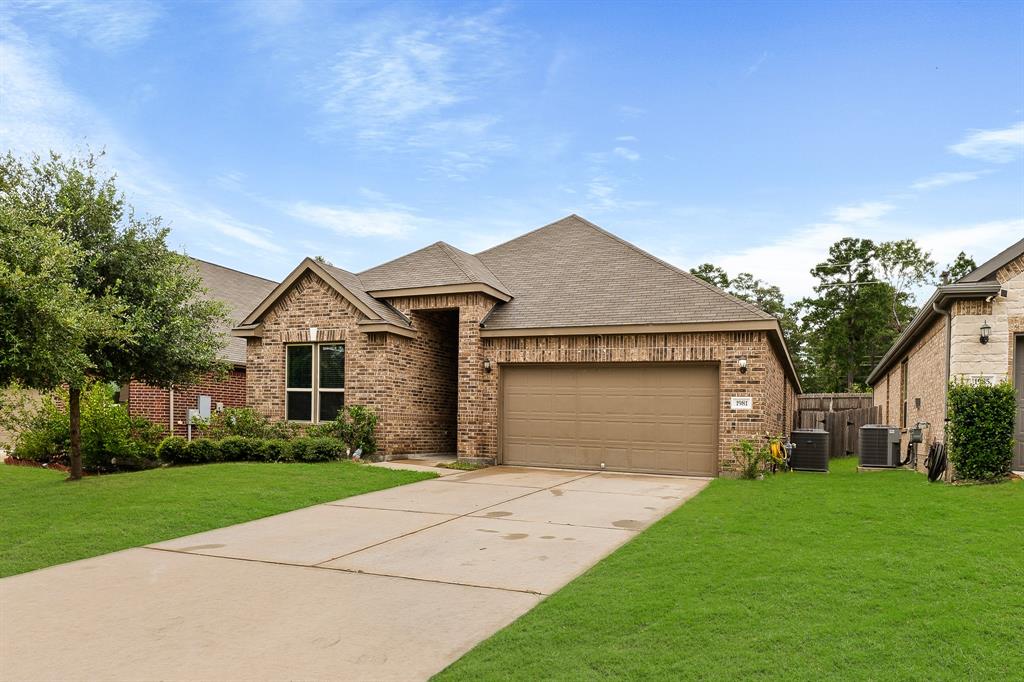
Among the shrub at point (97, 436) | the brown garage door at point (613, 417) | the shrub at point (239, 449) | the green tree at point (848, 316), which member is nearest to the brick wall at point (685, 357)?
the brown garage door at point (613, 417)

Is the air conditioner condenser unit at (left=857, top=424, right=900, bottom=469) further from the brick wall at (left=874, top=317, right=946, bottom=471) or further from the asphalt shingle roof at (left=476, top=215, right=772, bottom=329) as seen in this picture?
the asphalt shingle roof at (left=476, top=215, right=772, bottom=329)

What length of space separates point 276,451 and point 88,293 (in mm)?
4702

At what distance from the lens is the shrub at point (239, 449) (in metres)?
14.6

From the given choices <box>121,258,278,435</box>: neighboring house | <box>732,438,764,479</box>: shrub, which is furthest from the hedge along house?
<box>121,258,278,435</box>: neighboring house

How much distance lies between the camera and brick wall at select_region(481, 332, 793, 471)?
13492mm

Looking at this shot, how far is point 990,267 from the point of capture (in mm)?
11469

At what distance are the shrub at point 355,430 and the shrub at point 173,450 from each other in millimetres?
2635

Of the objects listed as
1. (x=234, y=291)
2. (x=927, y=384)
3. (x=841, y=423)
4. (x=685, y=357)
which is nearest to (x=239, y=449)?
(x=685, y=357)

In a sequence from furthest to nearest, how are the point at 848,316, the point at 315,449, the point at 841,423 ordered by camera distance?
the point at 848,316 → the point at 841,423 → the point at 315,449

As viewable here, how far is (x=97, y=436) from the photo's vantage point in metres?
14.8

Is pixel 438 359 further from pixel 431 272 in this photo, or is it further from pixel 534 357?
pixel 534 357

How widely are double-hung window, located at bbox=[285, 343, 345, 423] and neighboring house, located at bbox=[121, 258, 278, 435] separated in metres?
1.49

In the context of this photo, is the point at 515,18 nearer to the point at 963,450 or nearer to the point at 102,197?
the point at 102,197

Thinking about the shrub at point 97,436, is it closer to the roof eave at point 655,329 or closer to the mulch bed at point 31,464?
the mulch bed at point 31,464
